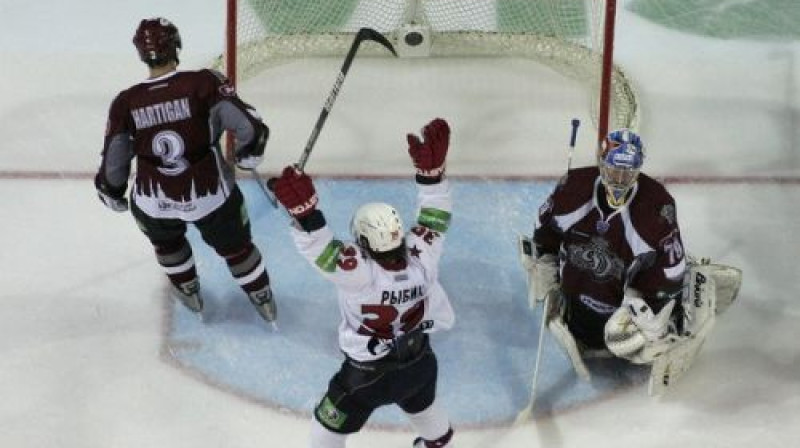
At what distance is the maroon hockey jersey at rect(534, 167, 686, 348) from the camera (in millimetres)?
3219

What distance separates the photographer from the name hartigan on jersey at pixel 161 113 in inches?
127

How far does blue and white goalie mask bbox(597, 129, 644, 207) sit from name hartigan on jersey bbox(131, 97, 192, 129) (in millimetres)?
1108

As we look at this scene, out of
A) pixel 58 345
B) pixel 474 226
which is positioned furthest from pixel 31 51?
pixel 474 226

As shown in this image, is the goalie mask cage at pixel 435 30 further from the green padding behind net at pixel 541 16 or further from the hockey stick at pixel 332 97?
the hockey stick at pixel 332 97

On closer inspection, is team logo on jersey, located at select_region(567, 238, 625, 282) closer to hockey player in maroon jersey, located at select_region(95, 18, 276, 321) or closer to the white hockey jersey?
the white hockey jersey

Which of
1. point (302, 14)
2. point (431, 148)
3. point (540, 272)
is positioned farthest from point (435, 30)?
point (431, 148)

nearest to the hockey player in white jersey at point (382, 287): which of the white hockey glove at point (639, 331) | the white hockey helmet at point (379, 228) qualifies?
the white hockey helmet at point (379, 228)

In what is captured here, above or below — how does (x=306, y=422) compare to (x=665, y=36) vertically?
below

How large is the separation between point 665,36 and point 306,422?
2537 millimetres

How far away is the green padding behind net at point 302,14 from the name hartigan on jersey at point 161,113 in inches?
62.8

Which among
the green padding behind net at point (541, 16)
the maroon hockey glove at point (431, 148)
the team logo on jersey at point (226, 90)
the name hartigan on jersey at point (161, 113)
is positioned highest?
the maroon hockey glove at point (431, 148)

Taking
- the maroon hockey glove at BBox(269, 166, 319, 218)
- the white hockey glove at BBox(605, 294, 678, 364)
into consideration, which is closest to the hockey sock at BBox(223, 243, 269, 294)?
the maroon hockey glove at BBox(269, 166, 319, 218)

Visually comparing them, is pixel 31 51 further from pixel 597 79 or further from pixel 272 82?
pixel 597 79

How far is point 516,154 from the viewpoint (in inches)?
176
